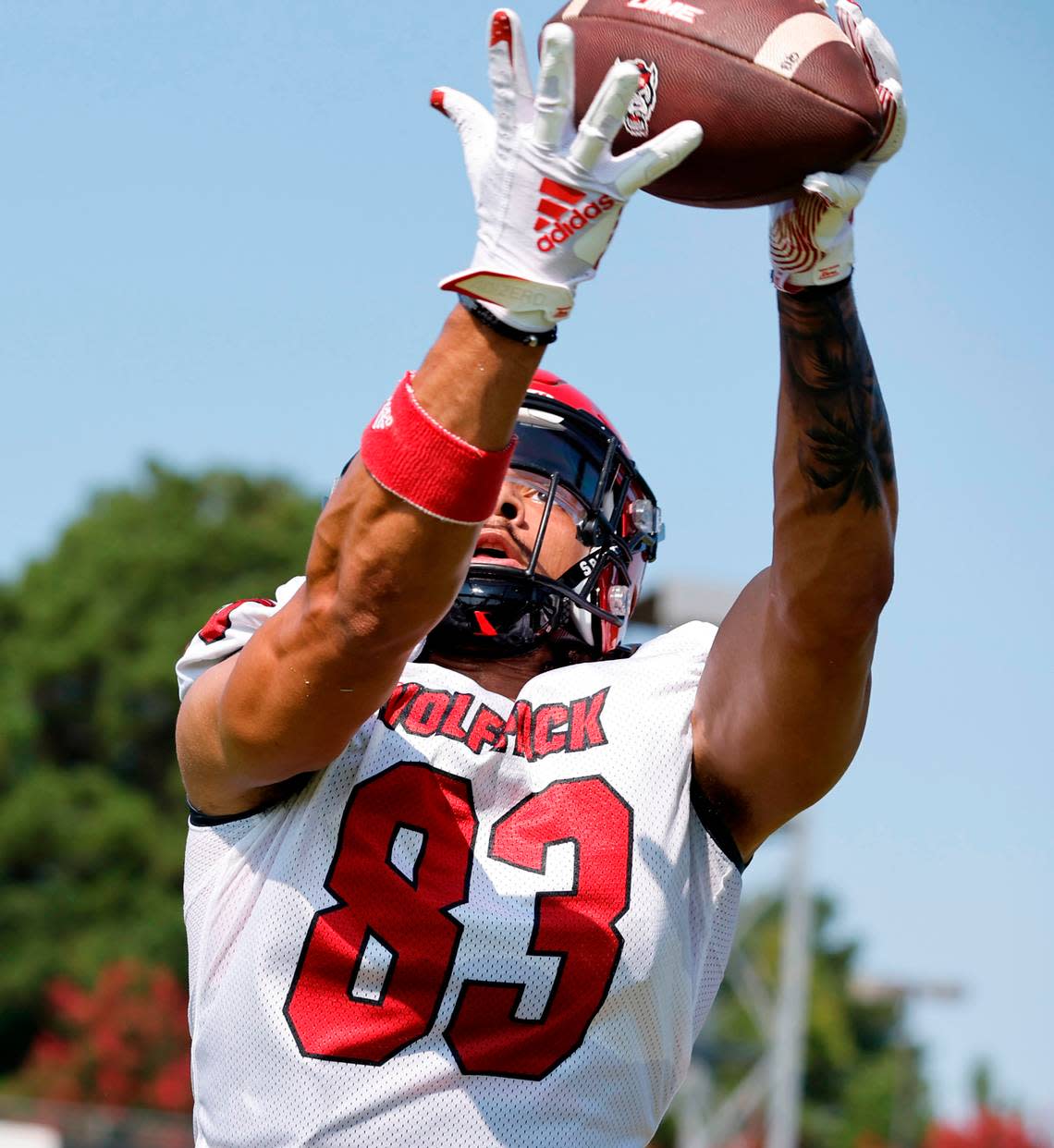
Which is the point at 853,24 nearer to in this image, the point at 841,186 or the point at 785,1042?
the point at 841,186

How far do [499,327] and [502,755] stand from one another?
93 centimetres

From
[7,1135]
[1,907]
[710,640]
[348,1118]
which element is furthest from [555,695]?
[1,907]

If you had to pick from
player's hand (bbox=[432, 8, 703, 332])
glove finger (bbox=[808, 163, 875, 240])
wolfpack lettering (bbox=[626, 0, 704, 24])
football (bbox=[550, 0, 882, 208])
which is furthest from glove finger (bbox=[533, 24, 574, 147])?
glove finger (bbox=[808, 163, 875, 240])

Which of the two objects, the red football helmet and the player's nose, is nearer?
the red football helmet

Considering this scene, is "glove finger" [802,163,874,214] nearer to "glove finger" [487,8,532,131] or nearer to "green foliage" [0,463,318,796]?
"glove finger" [487,8,532,131]

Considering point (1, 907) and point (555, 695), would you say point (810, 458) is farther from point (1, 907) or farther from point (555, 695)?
point (1, 907)

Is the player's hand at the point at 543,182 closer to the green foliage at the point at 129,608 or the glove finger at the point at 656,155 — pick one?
the glove finger at the point at 656,155

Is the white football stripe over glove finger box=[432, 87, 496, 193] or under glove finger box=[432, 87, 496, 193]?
over

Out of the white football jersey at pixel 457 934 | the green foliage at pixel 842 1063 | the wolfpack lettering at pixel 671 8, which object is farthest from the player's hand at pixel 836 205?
the green foliage at pixel 842 1063

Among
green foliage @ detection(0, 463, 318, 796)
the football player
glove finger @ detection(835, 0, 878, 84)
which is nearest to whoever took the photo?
the football player

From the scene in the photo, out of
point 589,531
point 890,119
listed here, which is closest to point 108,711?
point 589,531

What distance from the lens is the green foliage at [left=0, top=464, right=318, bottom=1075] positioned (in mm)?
28797

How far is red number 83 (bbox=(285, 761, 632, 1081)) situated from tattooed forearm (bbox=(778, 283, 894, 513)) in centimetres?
72

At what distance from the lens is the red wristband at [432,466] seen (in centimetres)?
245
